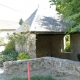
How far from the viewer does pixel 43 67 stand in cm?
1534

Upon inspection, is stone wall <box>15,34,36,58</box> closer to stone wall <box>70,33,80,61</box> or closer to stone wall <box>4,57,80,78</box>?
stone wall <box>4,57,80,78</box>

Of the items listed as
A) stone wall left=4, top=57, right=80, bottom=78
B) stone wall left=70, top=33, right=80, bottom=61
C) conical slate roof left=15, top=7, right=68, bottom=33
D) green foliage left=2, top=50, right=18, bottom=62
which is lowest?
stone wall left=4, top=57, right=80, bottom=78

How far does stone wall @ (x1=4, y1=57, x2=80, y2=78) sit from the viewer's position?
13.0 metres

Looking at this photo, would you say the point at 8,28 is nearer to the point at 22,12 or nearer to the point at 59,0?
the point at 22,12

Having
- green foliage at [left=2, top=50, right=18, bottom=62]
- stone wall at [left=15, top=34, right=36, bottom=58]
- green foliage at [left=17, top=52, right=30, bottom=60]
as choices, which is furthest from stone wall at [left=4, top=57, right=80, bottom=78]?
green foliage at [left=2, top=50, right=18, bottom=62]

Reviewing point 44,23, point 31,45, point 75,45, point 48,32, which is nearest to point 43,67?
point 31,45

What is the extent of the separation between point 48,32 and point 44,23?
4.67 ft

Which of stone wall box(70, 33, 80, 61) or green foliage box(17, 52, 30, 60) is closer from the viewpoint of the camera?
green foliage box(17, 52, 30, 60)

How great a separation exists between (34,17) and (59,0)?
7.84 meters

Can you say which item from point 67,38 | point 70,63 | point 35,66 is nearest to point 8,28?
point 67,38

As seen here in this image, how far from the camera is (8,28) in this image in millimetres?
41844

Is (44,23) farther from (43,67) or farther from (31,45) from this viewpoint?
(43,67)

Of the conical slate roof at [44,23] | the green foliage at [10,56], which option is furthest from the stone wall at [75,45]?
the green foliage at [10,56]

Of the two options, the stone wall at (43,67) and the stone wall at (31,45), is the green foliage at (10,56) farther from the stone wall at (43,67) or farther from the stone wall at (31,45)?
the stone wall at (43,67)
